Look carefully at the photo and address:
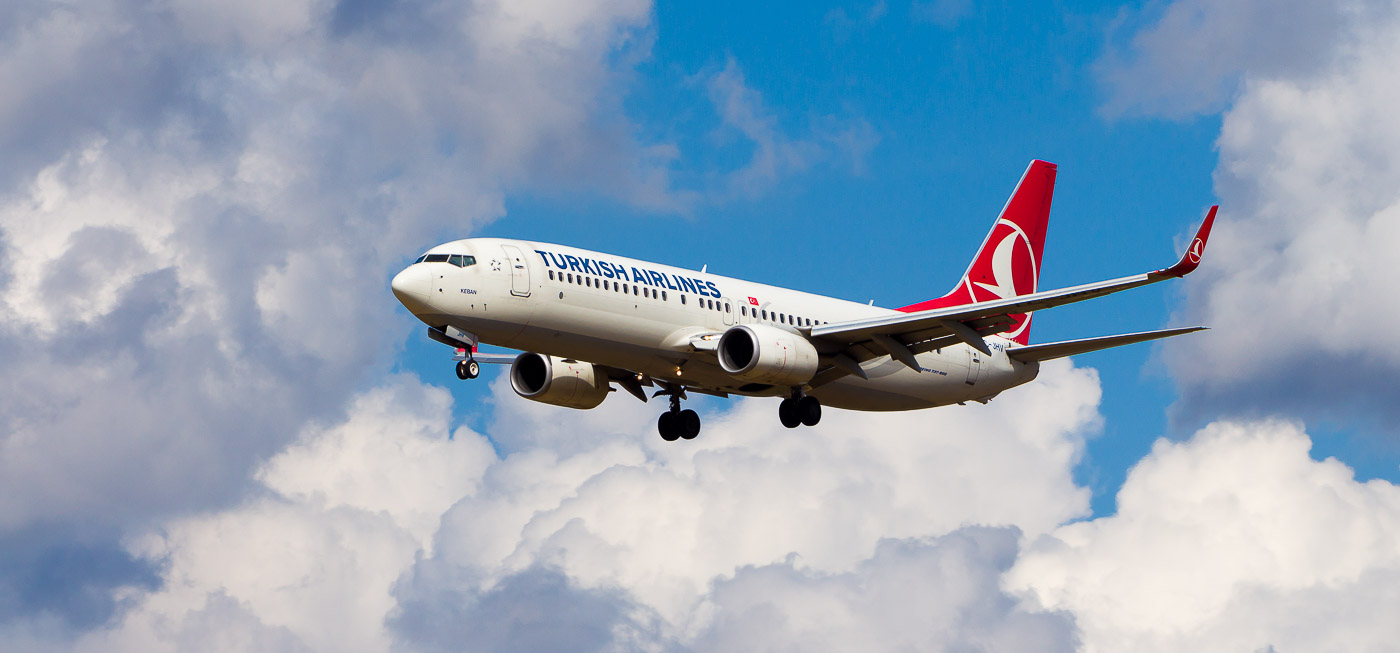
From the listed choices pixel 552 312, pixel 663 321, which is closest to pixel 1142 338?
pixel 663 321

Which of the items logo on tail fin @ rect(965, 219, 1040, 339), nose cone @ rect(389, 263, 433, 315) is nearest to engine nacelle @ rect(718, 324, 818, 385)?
nose cone @ rect(389, 263, 433, 315)

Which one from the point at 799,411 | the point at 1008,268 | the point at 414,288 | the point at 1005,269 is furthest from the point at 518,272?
the point at 1008,268

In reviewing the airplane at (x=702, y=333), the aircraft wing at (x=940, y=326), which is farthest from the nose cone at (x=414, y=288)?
the aircraft wing at (x=940, y=326)

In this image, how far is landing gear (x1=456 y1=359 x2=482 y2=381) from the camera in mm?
45188

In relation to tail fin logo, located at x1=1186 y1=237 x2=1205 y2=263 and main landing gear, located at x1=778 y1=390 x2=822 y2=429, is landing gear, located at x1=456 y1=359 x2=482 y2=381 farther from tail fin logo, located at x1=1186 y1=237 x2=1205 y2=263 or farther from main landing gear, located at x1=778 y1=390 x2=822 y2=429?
tail fin logo, located at x1=1186 y1=237 x2=1205 y2=263

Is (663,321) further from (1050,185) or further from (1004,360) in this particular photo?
(1050,185)

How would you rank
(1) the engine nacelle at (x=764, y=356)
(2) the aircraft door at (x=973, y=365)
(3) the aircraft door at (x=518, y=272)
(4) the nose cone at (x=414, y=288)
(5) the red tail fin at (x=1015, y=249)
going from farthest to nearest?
(5) the red tail fin at (x=1015, y=249)
(2) the aircraft door at (x=973, y=365)
(1) the engine nacelle at (x=764, y=356)
(3) the aircraft door at (x=518, y=272)
(4) the nose cone at (x=414, y=288)

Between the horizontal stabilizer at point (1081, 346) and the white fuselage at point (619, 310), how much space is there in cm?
346

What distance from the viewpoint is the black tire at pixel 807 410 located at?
52.2 m

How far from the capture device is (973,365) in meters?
57.7

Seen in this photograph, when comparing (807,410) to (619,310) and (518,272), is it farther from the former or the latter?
(518,272)

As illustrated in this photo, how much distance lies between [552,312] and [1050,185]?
28.2 m

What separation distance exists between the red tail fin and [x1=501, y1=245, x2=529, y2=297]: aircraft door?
66.2 ft

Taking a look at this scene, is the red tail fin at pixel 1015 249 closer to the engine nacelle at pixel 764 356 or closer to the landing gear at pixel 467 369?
the engine nacelle at pixel 764 356
